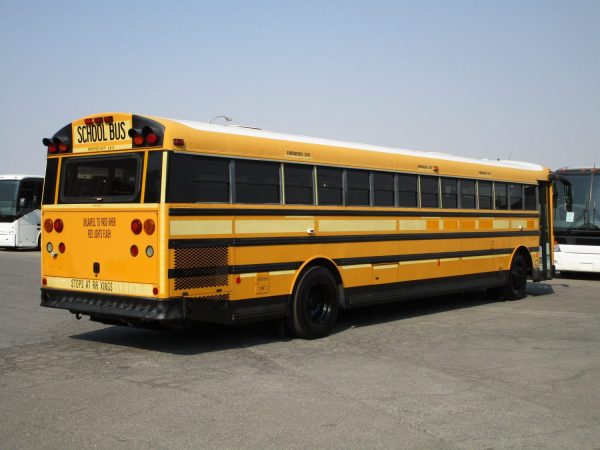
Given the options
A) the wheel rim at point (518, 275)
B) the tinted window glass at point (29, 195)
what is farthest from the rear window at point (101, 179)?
the tinted window glass at point (29, 195)

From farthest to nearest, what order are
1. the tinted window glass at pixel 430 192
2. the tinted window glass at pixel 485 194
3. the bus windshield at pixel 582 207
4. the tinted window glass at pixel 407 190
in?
the bus windshield at pixel 582 207, the tinted window glass at pixel 485 194, the tinted window glass at pixel 430 192, the tinted window glass at pixel 407 190

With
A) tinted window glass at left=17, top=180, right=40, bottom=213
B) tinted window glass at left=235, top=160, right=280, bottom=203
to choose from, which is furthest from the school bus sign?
tinted window glass at left=17, top=180, right=40, bottom=213

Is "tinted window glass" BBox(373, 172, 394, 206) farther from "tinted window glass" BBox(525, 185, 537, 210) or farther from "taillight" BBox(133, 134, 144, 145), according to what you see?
"tinted window glass" BBox(525, 185, 537, 210)

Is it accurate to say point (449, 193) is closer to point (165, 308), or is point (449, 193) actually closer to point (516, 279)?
point (516, 279)

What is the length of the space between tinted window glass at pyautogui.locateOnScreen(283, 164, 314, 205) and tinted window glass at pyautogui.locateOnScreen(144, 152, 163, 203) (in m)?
1.86

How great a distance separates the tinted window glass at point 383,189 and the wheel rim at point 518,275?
14.2ft

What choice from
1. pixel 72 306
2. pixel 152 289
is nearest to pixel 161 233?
pixel 152 289

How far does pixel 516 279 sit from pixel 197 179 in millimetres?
8314

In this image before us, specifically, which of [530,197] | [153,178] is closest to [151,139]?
[153,178]

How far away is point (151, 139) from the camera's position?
8.30 meters

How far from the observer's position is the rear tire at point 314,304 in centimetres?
956

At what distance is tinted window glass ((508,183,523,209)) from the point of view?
14.5 m

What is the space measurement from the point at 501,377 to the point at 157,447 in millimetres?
3700

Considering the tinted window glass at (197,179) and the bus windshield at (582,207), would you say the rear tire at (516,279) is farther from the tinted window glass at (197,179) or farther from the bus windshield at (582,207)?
the tinted window glass at (197,179)
